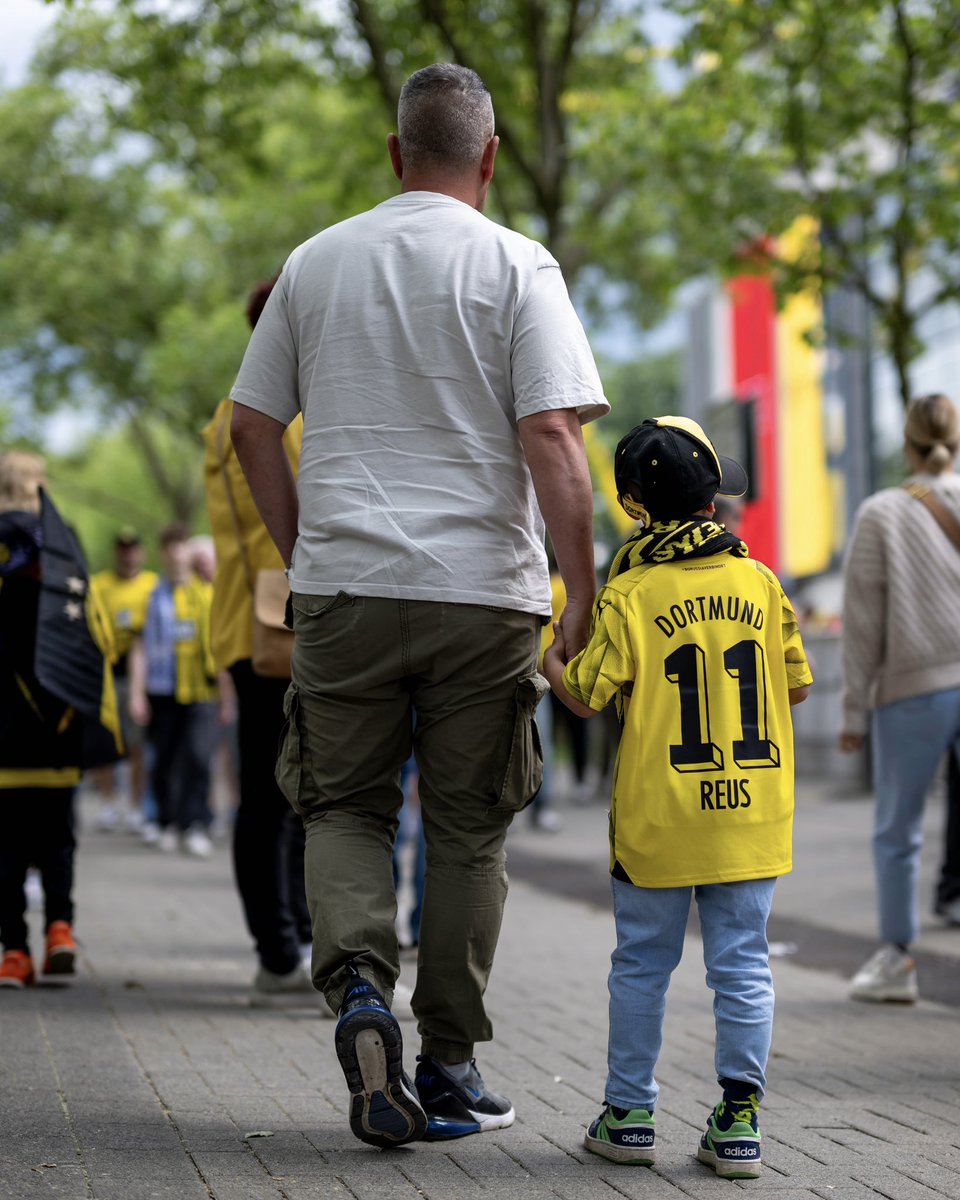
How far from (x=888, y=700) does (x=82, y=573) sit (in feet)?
9.40

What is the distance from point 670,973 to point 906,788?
2.58 metres

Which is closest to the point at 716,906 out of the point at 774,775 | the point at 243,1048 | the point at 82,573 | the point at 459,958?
the point at 774,775

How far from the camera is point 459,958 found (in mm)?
3781

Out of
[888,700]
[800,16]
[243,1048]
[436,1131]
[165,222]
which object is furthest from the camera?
[165,222]

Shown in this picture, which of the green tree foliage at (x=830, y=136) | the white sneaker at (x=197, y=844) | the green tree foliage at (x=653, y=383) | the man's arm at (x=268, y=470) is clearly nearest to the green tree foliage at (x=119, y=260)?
the green tree foliage at (x=830, y=136)

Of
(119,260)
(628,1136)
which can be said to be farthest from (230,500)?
(119,260)

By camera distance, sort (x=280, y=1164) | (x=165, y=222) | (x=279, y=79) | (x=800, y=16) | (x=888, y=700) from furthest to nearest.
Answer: (x=165, y=222), (x=279, y=79), (x=800, y=16), (x=888, y=700), (x=280, y=1164)

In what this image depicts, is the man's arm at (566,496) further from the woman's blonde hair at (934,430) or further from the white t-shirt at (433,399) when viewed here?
the woman's blonde hair at (934,430)

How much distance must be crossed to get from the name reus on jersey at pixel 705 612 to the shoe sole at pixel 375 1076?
1002 millimetres

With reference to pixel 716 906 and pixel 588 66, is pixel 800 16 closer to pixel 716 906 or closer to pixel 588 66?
pixel 588 66

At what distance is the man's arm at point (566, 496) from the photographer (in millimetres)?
3752

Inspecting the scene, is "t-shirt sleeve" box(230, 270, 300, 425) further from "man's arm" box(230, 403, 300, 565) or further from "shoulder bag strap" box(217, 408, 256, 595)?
"shoulder bag strap" box(217, 408, 256, 595)

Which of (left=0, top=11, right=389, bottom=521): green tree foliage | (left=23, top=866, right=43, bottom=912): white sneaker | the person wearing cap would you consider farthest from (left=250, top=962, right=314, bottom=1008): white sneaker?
(left=0, top=11, right=389, bottom=521): green tree foliage

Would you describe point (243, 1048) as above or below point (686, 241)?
below
